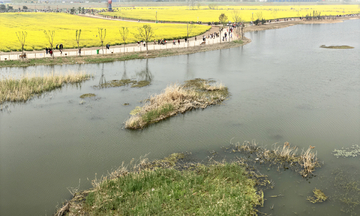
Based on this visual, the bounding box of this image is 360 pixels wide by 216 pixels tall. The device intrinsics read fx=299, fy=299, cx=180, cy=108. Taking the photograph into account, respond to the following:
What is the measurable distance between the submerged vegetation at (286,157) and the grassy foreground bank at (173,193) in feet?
7.21

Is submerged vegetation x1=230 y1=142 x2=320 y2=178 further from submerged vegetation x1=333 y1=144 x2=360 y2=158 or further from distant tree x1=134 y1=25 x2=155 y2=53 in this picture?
distant tree x1=134 y1=25 x2=155 y2=53

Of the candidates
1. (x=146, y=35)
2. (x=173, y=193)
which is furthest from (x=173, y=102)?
(x=146, y=35)

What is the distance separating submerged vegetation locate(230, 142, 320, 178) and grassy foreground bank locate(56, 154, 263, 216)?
220 cm

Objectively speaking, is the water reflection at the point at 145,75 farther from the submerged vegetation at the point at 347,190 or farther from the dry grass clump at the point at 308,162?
the submerged vegetation at the point at 347,190

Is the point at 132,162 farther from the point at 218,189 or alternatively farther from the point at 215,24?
the point at 215,24

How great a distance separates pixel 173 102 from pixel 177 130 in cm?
399

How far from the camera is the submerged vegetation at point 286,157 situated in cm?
1656

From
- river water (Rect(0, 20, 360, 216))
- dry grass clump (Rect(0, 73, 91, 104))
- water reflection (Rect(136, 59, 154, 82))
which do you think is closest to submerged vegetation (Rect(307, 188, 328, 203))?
river water (Rect(0, 20, 360, 216))

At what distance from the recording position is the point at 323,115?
2441 centimetres

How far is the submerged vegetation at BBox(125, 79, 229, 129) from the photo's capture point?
2296 centimetres

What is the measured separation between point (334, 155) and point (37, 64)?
39.1 metres

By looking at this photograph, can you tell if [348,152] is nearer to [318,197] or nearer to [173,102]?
[318,197]

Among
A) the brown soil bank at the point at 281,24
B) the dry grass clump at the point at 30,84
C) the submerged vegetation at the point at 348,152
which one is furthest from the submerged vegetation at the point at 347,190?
the brown soil bank at the point at 281,24

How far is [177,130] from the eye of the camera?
72.3 feet
